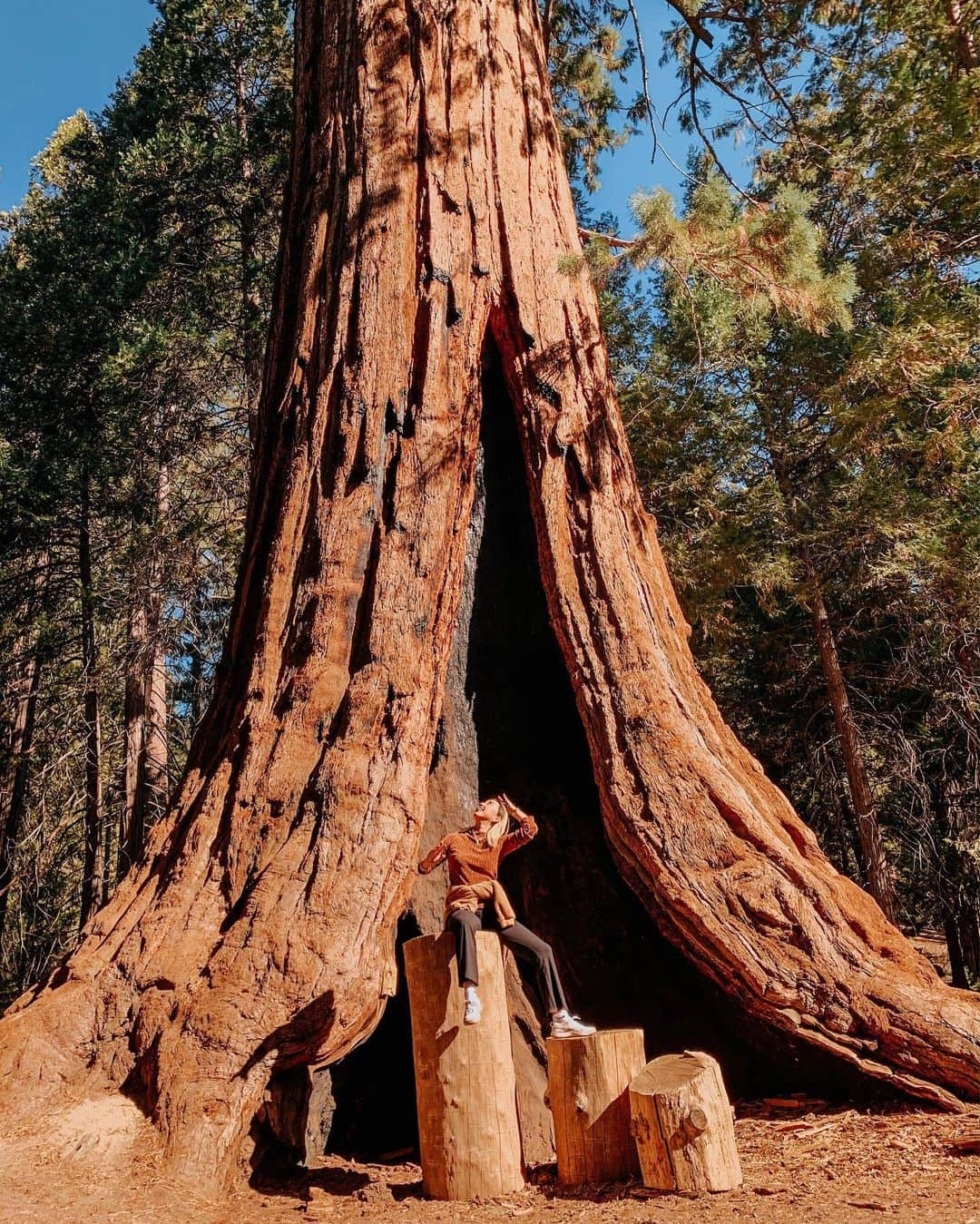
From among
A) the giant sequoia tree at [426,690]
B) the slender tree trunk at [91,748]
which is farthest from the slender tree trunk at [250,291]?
the giant sequoia tree at [426,690]

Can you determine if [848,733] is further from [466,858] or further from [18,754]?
[18,754]

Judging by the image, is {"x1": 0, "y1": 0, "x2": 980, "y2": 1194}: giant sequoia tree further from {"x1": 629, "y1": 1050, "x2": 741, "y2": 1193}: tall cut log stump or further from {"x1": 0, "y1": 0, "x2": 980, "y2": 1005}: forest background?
{"x1": 0, "y1": 0, "x2": 980, "y2": 1005}: forest background

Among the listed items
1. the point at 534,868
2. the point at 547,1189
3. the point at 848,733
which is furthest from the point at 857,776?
the point at 547,1189

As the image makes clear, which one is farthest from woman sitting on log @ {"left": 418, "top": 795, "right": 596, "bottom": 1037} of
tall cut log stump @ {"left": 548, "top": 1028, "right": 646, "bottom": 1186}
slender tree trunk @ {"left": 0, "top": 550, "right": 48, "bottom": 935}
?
slender tree trunk @ {"left": 0, "top": 550, "right": 48, "bottom": 935}

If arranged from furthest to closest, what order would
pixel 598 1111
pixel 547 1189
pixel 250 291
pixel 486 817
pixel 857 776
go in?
1. pixel 250 291
2. pixel 857 776
3. pixel 486 817
4. pixel 547 1189
5. pixel 598 1111

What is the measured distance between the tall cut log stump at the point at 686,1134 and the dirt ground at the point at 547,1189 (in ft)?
0.21

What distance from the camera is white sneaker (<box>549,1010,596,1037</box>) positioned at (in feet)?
12.8

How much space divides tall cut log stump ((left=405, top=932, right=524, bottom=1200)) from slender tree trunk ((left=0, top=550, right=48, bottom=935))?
28.2 ft

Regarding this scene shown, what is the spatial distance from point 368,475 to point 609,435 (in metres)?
1.47

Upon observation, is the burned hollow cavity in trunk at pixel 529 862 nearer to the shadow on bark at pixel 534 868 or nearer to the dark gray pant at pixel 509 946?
the shadow on bark at pixel 534 868

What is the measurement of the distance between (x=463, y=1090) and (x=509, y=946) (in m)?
0.74

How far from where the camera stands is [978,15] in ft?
26.2

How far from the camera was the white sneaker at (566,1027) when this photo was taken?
3.89 m

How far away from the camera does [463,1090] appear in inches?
145
